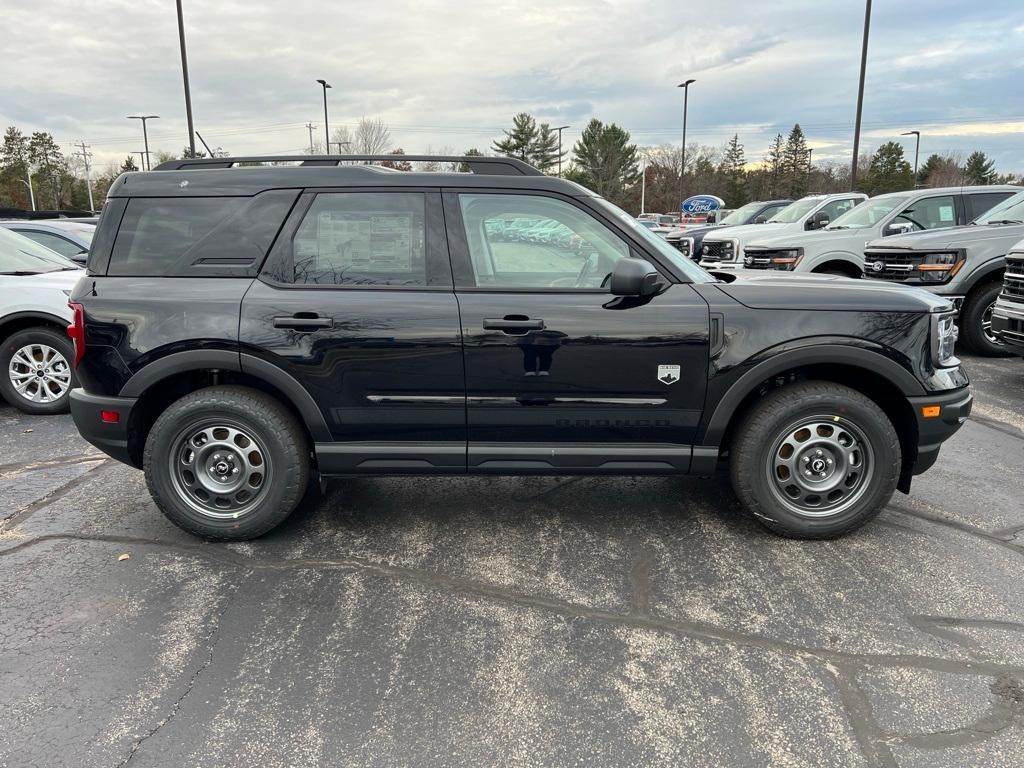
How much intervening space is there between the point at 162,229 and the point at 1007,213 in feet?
31.4

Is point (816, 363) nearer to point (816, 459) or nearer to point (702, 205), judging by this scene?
point (816, 459)

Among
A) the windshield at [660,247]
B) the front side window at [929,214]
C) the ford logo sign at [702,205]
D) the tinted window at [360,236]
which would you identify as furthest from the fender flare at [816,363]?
the ford logo sign at [702,205]

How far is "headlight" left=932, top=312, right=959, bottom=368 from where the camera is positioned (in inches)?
136

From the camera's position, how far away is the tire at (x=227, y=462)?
3520 millimetres

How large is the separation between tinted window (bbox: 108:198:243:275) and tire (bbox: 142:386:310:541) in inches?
28.6

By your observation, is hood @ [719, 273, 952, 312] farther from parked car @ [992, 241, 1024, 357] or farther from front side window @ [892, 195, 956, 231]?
front side window @ [892, 195, 956, 231]

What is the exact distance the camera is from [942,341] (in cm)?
351

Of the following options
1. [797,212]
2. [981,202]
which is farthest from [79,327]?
[797,212]

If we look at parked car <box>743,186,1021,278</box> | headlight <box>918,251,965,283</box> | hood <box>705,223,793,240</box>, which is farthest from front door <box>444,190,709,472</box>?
hood <box>705,223,793,240</box>

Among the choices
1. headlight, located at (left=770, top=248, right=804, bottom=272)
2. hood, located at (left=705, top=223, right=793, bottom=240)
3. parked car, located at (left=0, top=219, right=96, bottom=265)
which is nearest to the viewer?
parked car, located at (left=0, top=219, right=96, bottom=265)

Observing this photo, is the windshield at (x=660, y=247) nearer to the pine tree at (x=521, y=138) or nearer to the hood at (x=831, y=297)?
the hood at (x=831, y=297)

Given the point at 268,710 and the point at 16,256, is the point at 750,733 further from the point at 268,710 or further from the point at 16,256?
the point at 16,256

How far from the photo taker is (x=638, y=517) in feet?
13.2

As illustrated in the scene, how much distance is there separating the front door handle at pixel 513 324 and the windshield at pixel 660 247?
713 millimetres
